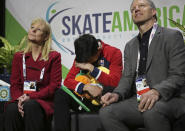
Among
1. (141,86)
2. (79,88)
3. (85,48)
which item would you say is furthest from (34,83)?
(141,86)

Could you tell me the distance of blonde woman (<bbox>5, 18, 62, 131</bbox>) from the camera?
7.65 feet

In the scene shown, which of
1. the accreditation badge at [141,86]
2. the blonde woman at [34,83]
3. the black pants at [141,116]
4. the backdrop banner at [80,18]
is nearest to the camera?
the black pants at [141,116]

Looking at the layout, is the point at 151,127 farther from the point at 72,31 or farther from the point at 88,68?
the point at 72,31

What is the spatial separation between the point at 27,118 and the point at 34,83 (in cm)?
40

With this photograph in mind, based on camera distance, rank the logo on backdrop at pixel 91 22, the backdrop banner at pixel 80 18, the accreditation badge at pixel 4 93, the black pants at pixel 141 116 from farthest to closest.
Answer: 1. the logo on backdrop at pixel 91 22
2. the backdrop banner at pixel 80 18
3. the accreditation badge at pixel 4 93
4. the black pants at pixel 141 116

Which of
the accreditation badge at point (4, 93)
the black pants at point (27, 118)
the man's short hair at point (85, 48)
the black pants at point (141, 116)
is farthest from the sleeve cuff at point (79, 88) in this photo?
the accreditation badge at point (4, 93)

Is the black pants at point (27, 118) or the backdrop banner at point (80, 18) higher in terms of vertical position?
the backdrop banner at point (80, 18)

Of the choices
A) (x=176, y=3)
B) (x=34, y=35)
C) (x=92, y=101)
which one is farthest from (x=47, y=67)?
(x=176, y=3)

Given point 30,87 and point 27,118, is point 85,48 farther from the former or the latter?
point 27,118

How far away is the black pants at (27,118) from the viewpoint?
2290mm

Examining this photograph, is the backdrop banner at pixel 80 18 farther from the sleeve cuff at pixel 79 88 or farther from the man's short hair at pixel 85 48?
the sleeve cuff at pixel 79 88

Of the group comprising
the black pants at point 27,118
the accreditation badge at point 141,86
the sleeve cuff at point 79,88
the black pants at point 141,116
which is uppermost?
the accreditation badge at point 141,86

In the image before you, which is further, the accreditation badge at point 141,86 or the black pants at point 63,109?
the black pants at point 63,109

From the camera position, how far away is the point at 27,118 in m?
2.30
